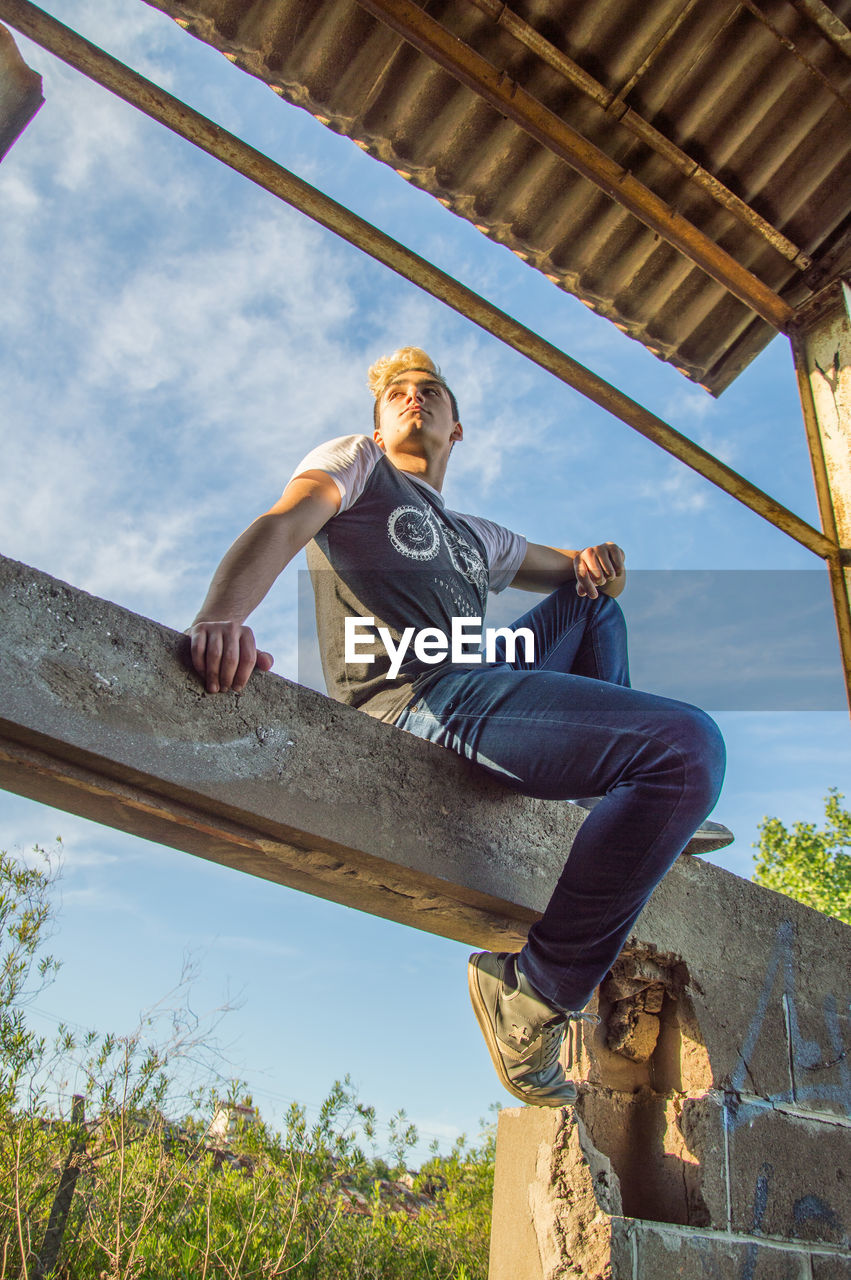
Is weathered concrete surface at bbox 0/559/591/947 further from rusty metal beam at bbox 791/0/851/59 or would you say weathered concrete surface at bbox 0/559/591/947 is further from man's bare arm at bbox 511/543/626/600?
rusty metal beam at bbox 791/0/851/59

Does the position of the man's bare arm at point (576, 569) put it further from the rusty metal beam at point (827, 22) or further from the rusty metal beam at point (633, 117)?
the rusty metal beam at point (827, 22)

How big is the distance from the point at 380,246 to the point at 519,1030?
202 centimetres

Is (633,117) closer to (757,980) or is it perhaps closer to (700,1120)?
(757,980)

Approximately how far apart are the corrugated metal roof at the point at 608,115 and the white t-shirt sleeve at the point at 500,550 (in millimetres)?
937

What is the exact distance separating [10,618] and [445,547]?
1.27 metres

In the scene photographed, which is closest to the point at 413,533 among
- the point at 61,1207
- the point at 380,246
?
the point at 380,246

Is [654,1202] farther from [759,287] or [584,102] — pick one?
[584,102]

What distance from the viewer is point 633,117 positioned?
244 centimetres

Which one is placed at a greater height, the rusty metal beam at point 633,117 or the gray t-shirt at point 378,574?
the rusty metal beam at point 633,117

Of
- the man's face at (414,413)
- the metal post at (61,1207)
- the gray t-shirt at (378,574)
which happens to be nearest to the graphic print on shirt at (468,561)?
the gray t-shirt at (378,574)

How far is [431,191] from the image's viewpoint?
8.82 feet

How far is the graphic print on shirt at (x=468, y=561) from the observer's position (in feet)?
8.34

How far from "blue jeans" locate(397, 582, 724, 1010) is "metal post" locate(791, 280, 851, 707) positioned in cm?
117

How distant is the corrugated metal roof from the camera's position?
2.34m
